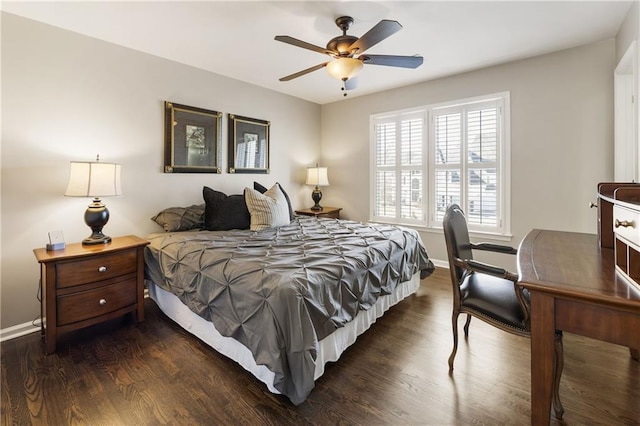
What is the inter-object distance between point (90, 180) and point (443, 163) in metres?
3.91

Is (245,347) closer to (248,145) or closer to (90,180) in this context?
(90,180)

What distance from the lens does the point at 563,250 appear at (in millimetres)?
1625

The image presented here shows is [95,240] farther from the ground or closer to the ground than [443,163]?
closer to the ground

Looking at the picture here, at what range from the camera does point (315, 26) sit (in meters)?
2.61

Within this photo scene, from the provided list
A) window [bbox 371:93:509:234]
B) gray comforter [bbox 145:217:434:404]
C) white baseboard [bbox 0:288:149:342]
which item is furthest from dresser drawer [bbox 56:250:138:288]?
window [bbox 371:93:509:234]

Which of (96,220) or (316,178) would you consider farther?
(316,178)

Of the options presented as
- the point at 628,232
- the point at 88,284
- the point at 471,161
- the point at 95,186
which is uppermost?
the point at 471,161

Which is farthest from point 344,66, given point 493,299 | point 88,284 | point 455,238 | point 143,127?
point 88,284

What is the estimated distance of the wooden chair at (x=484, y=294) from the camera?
155 cm

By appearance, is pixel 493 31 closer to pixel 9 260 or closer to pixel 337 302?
pixel 337 302

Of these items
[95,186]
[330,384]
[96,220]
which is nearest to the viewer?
[330,384]

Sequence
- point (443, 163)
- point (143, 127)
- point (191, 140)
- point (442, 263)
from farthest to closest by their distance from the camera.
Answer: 1. point (442, 263)
2. point (443, 163)
3. point (191, 140)
4. point (143, 127)

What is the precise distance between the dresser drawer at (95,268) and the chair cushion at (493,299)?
8.60 feet

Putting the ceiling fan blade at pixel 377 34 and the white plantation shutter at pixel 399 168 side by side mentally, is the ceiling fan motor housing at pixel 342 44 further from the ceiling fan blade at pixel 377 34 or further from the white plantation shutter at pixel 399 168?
the white plantation shutter at pixel 399 168
